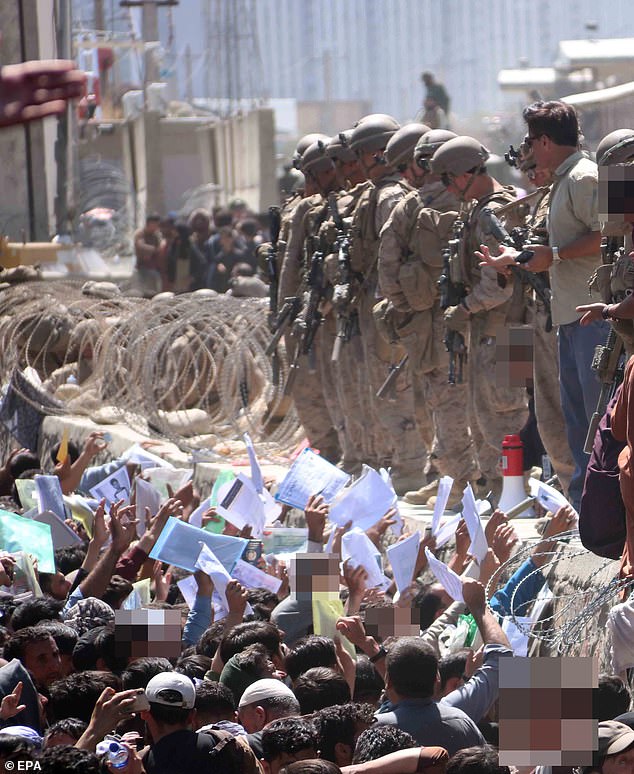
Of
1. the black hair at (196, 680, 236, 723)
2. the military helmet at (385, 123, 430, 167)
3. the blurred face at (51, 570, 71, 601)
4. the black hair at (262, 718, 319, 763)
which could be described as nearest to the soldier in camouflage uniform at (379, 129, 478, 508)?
the military helmet at (385, 123, 430, 167)

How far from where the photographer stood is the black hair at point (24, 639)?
18.8 ft

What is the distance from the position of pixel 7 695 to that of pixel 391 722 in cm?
114

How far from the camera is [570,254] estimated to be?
281 inches

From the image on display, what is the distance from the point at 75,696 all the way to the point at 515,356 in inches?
148

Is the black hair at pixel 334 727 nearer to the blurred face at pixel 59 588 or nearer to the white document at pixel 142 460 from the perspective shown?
the blurred face at pixel 59 588

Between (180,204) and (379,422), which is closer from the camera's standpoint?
(379,422)

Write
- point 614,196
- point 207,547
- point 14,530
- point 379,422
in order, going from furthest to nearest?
point 379,422, point 14,530, point 207,547, point 614,196

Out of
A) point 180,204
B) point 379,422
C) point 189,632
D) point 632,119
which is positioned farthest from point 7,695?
point 180,204

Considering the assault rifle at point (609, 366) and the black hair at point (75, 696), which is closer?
the black hair at point (75, 696)

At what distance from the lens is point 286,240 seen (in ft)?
39.0

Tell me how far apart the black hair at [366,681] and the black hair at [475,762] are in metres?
1.37

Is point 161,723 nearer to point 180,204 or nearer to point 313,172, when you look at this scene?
point 313,172

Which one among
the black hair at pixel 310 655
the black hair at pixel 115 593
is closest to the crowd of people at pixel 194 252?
the black hair at pixel 115 593

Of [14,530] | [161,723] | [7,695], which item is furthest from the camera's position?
[14,530]
